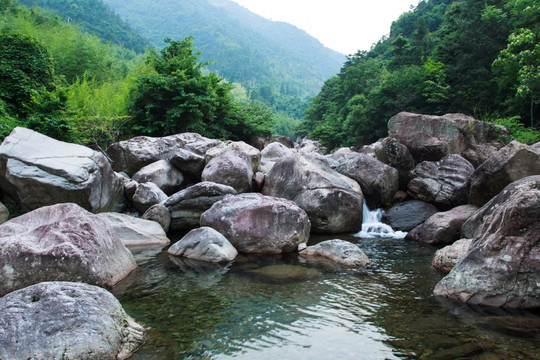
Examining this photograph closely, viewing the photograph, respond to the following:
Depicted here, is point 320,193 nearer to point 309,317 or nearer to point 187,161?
point 187,161

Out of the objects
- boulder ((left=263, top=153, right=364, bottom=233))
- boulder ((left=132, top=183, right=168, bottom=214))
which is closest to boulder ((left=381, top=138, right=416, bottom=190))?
boulder ((left=263, top=153, right=364, bottom=233))

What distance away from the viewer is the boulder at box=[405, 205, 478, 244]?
11.1 metres

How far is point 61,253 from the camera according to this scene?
623 centimetres

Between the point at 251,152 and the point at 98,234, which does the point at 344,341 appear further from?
the point at 251,152

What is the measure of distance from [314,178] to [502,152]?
596cm

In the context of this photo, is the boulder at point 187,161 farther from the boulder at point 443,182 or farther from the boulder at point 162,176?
the boulder at point 443,182

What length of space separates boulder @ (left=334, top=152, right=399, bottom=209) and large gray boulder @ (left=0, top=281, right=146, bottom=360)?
437 inches

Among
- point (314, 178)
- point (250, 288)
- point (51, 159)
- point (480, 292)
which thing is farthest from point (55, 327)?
point (314, 178)

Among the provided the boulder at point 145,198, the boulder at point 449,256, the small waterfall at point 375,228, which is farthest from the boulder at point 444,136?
the boulder at point 145,198

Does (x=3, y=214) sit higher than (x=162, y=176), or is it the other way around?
(x=162, y=176)

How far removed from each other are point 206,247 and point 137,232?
8.05ft

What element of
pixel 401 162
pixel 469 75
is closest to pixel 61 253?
pixel 401 162

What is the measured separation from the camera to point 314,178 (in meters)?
12.5

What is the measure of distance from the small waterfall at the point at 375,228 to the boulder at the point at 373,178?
456 millimetres
